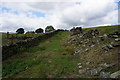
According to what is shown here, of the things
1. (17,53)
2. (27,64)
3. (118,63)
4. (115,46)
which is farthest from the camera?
(17,53)

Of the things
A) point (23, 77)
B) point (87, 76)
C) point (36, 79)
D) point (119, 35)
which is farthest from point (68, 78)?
point (119, 35)

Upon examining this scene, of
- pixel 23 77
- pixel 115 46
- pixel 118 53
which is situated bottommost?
pixel 23 77

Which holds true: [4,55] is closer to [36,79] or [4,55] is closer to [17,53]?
[17,53]

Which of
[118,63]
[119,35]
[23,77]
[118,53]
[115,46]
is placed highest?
[119,35]

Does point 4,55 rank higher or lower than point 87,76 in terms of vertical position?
higher

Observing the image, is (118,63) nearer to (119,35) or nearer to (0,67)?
(119,35)

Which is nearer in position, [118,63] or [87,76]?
[87,76]

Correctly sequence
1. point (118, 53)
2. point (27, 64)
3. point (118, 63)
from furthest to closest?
point (27, 64) → point (118, 53) → point (118, 63)

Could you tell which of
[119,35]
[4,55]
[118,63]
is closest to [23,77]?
[4,55]

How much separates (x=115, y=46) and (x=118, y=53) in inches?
51.1

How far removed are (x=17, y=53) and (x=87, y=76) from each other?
312 inches

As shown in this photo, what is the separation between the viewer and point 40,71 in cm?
525

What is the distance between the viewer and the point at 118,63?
4.88m

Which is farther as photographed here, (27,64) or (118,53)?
(27,64)
